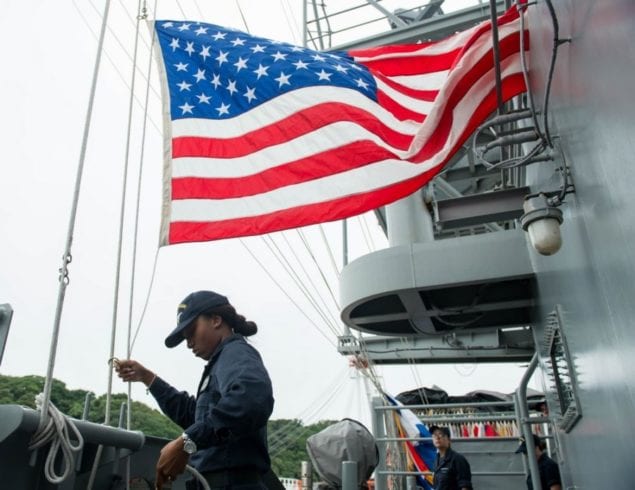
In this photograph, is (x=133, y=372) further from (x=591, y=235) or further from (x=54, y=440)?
(x=591, y=235)

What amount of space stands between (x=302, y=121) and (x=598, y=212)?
2610mm

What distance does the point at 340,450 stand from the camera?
487 centimetres

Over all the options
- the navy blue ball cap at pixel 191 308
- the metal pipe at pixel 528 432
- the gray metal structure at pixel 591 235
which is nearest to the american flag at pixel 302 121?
→ the gray metal structure at pixel 591 235

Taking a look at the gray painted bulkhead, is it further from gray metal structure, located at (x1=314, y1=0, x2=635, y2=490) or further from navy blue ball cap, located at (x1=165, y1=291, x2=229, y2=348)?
navy blue ball cap, located at (x1=165, y1=291, x2=229, y2=348)

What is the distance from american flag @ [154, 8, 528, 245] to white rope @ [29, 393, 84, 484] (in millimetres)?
2132

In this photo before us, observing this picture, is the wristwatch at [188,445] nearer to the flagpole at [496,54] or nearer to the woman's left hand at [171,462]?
the woman's left hand at [171,462]

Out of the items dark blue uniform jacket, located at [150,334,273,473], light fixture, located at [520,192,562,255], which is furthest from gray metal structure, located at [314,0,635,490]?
dark blue uniform jacket, located at [150,334,273,473]

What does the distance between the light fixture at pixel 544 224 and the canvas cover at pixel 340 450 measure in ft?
9.63

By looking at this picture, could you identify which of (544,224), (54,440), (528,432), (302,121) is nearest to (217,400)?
(54,440)

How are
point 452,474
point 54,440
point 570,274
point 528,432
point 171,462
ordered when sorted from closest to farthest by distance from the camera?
point 54,440, point 171,462, point 570,274, point 528,432, point 452,474

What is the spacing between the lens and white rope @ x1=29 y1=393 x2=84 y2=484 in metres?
1.43

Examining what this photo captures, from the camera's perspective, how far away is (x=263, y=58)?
4629 millimetres

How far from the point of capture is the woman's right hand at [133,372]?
2.54 metres

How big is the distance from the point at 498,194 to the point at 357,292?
255 centimetres
